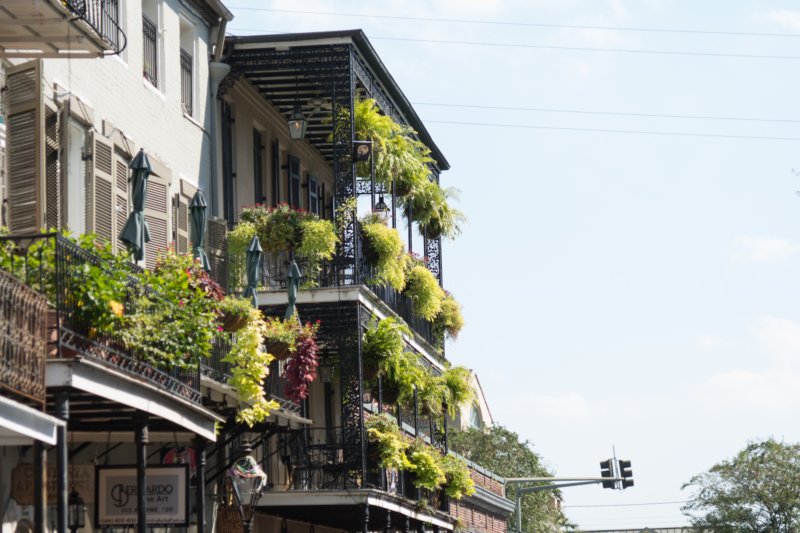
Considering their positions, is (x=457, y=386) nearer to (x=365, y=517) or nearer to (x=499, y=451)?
(x=365, y=517)

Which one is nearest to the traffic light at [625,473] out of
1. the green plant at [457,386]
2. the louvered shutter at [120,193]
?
the green plant at [457,386]

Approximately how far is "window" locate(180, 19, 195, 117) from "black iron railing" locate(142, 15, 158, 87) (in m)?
1.53

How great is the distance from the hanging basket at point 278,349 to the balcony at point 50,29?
6536 mm

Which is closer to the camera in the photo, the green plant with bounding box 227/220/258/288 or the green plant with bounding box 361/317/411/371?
the green plant with bounding box 227/220/258/288

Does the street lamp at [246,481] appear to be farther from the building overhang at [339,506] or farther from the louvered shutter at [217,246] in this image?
the louvered shutter at [217,246]

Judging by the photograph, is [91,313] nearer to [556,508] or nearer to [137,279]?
[137,279]

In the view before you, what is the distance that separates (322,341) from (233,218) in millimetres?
2498

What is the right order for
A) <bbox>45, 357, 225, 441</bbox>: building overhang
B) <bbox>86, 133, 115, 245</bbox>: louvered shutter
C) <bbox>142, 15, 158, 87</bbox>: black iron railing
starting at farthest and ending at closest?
<bbox>142, 15, 158, 87</bbox>: black iron railing < <bbox>86, 133, 115, 245</bbox>: louvered shutter < <bbox>45, 357, 225, 441</bbox>: building overhang

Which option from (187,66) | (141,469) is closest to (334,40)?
(187,66)

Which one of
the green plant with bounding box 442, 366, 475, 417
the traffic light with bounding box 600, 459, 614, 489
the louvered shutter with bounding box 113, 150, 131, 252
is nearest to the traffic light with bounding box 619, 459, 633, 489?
the traffic light with bounding box 600, 459, 614, 489

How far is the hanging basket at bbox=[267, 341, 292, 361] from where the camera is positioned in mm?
23625

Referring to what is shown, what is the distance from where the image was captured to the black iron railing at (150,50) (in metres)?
23.5

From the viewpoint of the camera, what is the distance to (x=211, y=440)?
18.5 metres

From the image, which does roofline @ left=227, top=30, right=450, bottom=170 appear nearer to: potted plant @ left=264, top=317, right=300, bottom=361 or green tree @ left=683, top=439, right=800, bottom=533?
potted plant @ left=264, top=317, right=300, bottom=361
